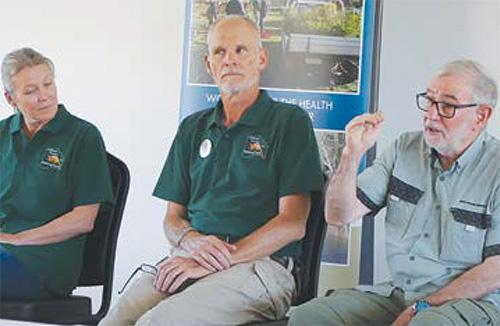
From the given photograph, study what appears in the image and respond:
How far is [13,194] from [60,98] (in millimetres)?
407

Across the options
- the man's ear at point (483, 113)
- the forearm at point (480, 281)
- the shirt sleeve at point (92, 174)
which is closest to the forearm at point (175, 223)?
the shirt sleeve at point (92, 174)

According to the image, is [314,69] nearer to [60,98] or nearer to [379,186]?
[379,186]

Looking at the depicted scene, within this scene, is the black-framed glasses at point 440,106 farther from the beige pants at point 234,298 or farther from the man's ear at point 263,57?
the beige pants at point 234,298

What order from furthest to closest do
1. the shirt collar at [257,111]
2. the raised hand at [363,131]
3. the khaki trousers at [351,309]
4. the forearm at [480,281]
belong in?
1. the shirt collar at [257,111]
2. the raised hand at [363,131]
3. the khaki trousers at [351,309]
4. the forearm at [480,281]

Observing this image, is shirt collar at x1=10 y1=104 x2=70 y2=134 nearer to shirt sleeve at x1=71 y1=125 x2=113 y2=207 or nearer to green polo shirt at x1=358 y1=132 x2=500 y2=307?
shirt sleeve at x1=71 y1=125 x2=113 y2=207

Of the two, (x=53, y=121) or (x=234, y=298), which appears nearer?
(x=234, y=298)

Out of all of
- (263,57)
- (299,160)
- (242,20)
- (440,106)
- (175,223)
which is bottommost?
(175,223)

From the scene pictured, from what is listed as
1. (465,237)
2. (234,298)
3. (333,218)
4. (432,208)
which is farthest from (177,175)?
(465,237)

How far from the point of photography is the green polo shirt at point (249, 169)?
2.57m

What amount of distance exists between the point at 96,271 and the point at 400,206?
1.17 meters

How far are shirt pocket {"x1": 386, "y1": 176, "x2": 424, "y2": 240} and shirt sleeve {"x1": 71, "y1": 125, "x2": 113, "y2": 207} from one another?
1.04 metres

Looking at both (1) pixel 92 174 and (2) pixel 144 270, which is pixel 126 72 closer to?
(1) pixel 92 174

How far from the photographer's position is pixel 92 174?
2.82 metres

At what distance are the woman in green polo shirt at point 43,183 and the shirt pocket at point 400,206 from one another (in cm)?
104
